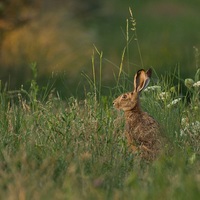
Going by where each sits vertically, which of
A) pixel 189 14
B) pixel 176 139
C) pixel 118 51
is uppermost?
pixel 176 139

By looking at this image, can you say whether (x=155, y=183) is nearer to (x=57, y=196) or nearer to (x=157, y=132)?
(x=57, y=196)

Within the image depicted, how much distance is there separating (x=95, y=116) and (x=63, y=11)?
11.0m

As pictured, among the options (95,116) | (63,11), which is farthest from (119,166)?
(63,11)

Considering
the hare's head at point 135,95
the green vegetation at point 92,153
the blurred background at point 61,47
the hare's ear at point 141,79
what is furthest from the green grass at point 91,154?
the blurred background at point 61,47

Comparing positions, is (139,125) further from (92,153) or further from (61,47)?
(61,47)

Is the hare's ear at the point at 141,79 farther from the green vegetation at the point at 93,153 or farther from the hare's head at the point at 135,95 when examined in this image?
the green vegetation at the point at 93,153

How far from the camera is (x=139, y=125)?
25.9 feet

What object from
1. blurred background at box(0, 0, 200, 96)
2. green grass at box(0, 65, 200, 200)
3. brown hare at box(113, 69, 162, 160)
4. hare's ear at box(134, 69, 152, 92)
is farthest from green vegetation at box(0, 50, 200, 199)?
blurred background at box(0, 0, 200, 96)

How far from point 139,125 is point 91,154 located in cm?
76

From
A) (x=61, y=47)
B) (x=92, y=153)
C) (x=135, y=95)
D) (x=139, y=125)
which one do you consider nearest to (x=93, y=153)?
(x=92, y=153)

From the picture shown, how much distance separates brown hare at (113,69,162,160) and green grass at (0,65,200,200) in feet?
0.32

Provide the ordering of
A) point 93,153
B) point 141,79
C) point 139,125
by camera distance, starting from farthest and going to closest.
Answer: point 141,79 < point 139,125 < point 93,153

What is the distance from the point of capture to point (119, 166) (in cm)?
697

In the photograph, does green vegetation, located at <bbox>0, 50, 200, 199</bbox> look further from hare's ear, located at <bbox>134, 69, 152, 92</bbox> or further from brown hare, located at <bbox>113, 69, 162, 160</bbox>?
hare's ear, located at <bbox>134, 69, 152, 92</bbox>
